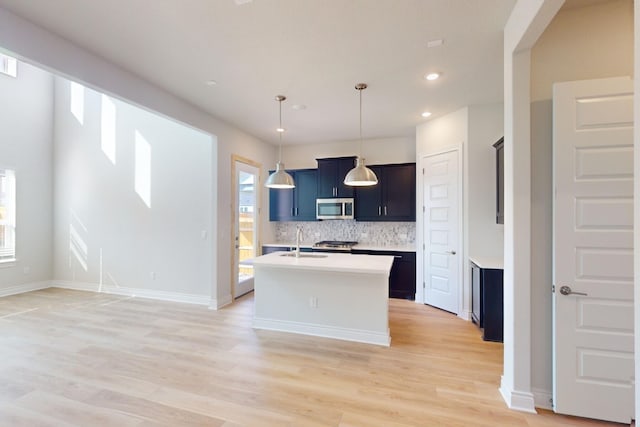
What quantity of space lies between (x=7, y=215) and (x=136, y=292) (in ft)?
9.01

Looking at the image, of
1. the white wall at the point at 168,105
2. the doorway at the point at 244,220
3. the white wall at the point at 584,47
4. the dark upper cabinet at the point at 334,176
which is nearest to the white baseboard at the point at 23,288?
the white wall at the point at 168,105

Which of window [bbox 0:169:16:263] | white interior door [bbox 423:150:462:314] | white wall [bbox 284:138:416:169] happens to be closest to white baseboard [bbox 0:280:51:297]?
window [bbox 0:169:16:263]

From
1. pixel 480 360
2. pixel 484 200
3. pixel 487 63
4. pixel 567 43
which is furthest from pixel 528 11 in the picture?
pixel 480 360

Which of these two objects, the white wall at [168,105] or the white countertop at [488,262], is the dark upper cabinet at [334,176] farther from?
the white countertop at [488,262]

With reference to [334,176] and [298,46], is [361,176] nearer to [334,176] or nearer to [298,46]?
[298,46]

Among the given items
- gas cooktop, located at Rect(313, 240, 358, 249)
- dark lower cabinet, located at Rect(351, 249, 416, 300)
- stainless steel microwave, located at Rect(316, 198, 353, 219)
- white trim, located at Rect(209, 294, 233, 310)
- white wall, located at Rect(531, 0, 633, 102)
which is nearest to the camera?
white wall, located at Rect(531, 0, 633, 102)

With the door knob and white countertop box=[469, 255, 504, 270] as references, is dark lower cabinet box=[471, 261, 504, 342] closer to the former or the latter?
white countertop box=[469, 255, 504, 270]

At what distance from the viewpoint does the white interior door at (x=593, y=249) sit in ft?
6.01

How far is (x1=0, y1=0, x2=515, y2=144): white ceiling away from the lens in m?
2.04

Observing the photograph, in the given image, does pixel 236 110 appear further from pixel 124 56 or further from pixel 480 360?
pixel 480 360

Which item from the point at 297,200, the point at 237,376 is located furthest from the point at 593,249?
the point at 297,200

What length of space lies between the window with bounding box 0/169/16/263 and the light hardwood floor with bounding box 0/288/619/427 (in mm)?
2014

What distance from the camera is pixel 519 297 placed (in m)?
2.04

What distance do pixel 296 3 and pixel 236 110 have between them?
230 centimetres
